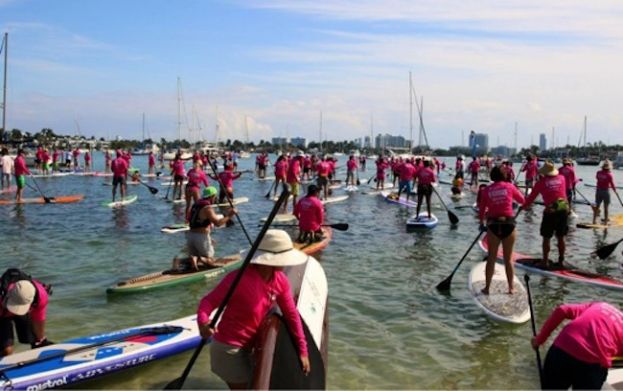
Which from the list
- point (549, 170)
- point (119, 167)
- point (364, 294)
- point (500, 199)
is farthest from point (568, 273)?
point (119, 167)

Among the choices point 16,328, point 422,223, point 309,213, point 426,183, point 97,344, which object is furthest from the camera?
point 426,183

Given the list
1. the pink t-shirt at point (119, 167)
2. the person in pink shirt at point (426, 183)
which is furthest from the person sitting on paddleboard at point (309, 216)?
the pink t-shirt at point (119, 167)

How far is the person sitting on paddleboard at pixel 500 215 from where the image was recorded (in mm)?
8547

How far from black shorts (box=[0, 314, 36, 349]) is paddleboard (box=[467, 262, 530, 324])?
6.05m

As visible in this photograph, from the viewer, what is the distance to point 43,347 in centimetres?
621

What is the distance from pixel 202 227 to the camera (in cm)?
978

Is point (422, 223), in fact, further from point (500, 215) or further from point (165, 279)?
point (165, 279)

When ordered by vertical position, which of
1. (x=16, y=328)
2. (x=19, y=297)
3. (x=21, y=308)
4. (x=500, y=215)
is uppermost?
(x=500, y=215)

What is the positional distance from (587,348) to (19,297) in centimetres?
517

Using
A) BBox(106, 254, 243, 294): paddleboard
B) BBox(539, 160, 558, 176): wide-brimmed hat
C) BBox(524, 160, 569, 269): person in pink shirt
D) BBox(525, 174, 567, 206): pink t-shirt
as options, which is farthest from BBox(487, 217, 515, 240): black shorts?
BBox(106, 254, 243, 294): paddleboard

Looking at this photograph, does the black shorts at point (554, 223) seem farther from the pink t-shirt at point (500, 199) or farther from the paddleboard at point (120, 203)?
the paddleboard at point (120, 203)

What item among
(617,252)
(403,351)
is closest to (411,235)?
(617,252)

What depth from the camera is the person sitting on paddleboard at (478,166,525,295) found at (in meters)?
8.55

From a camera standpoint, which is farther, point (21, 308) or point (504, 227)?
point (504, 227)
